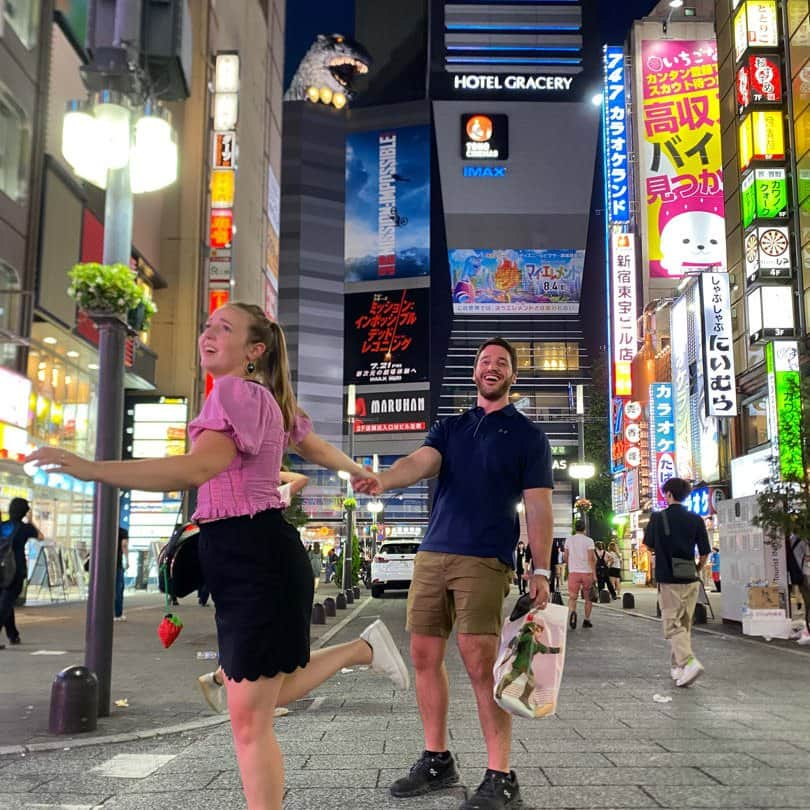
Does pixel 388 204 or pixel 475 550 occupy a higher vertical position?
pixel 388 204

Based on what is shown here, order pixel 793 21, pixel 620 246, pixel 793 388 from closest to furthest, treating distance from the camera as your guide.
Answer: pixel 793 388 → pixel 793 21 → pixel 620 246

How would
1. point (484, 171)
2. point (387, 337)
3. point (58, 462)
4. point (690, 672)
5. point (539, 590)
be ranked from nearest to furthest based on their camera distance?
point (58, 462), point (539, 590), point (690, 672), point (387, 337), point (484, 171)

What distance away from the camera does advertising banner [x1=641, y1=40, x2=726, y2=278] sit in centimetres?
3956

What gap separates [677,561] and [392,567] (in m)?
16.9

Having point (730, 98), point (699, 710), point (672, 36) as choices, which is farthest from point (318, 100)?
point (699, 710)

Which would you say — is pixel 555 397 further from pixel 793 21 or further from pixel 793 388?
pixel 793 388

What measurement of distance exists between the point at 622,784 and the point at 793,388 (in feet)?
46.0

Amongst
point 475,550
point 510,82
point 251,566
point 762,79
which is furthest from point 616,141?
point 510,82

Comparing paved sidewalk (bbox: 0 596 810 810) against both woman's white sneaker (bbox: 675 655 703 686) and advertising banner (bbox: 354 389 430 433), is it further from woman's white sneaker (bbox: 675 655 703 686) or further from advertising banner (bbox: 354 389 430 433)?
advertising banner (bbox: 354 389 430 433)

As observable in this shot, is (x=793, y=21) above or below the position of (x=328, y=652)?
above

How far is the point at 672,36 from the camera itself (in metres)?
44.8

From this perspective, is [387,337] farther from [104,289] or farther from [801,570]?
[104,289]

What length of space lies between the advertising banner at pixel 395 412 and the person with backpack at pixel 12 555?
258 feet

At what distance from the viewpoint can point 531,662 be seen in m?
3.75
